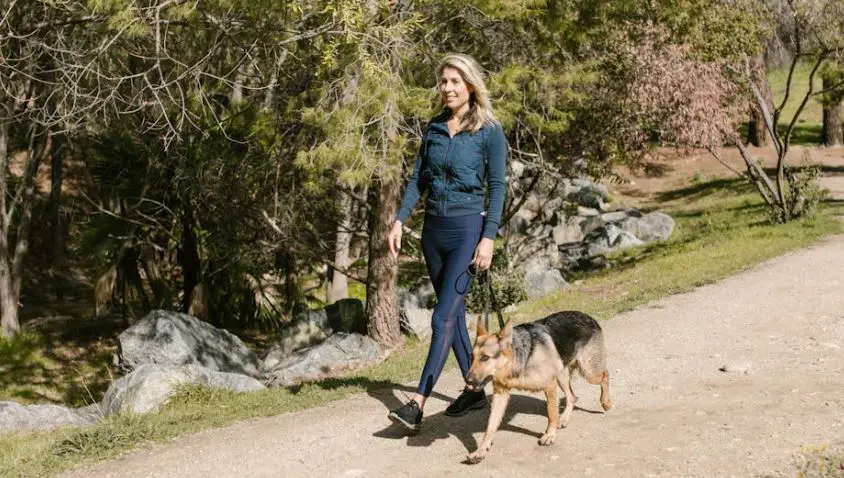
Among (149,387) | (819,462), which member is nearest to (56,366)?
(149,387)

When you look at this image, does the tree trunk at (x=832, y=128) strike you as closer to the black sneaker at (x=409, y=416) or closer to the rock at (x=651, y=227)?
the rock at (x=651, y=227)

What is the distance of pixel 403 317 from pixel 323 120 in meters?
4.13

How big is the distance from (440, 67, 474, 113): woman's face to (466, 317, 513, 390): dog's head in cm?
138

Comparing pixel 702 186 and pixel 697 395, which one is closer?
pixel 697 395

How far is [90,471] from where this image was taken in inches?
220

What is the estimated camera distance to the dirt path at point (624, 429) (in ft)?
16.3

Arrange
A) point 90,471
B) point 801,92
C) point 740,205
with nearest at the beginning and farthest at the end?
point 90,471, point 740,205, point 801,92

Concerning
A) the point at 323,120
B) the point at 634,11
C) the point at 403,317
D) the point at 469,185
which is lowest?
the point at 403,317

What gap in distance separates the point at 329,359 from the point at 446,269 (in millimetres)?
6710

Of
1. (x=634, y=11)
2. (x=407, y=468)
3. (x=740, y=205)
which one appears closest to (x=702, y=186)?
(x=740, y=205)

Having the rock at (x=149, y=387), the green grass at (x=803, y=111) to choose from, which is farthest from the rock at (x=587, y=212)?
the rock at (x=149, y=387)

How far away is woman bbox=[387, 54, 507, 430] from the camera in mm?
5359

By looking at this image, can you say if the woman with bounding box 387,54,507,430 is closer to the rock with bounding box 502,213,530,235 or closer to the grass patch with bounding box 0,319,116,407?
the grass patch with bounding box 0,319,116,407

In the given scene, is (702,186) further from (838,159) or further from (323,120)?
(323,120)
